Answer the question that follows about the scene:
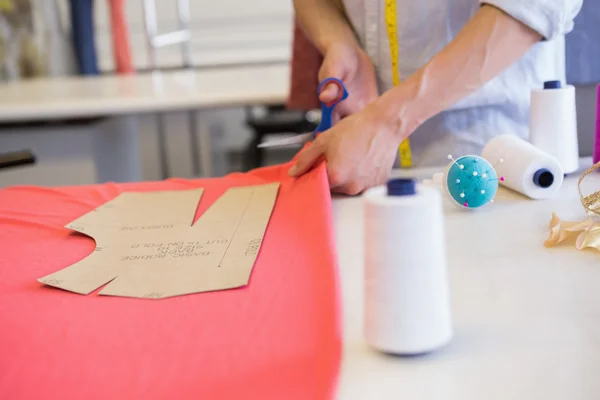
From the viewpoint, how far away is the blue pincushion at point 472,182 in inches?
34.6

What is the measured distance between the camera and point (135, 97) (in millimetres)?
2176

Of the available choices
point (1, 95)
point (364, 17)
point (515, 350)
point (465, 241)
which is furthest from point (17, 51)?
point (515, 350)

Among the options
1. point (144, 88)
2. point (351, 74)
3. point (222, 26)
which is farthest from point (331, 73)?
point (222, 26)

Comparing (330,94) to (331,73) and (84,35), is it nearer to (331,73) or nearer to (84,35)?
(331,73)

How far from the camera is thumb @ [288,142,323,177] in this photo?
3.34 ft

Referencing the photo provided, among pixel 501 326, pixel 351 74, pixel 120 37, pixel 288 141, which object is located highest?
pixel 120 37

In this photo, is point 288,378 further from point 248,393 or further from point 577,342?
point 577,342

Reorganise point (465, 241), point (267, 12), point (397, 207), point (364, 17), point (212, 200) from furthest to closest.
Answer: point (267, 12), point (364, 17), point (212, 200), point (465, 241), point (397, 207)

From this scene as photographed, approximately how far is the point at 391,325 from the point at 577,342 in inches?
6.5

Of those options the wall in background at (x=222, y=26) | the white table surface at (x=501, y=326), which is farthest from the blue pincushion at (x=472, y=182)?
the wall in background at (x=222, y=26)

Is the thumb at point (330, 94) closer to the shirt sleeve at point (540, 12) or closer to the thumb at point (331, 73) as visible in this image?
the thumb at point (331, 73)

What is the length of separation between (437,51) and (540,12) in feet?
0.94

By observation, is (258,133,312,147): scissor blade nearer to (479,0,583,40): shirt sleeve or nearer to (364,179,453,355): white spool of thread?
(479,0,583,40): shirt sleeve

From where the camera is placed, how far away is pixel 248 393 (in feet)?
1.62
